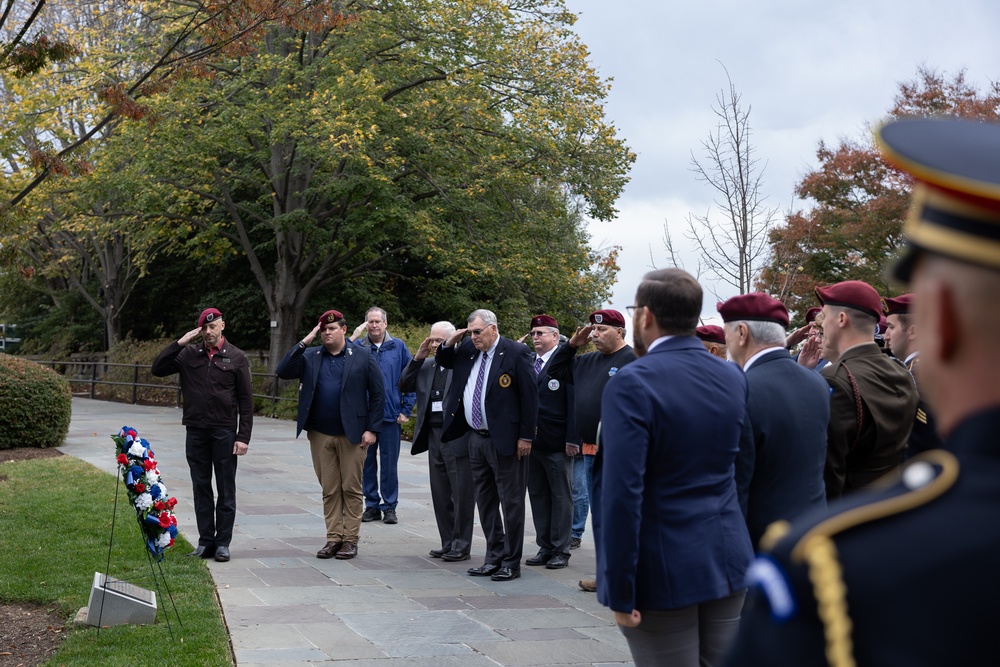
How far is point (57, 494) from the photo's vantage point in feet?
40.8

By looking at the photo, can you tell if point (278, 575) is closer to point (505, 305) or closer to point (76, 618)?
point (76, 618)

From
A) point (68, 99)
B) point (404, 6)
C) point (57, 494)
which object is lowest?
point (57, 494)

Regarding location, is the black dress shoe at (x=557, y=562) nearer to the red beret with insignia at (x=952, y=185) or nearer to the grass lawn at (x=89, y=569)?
the grass lawn at (x=89, y=569)

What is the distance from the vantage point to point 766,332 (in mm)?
4691

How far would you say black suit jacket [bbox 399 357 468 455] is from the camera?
10.4 m

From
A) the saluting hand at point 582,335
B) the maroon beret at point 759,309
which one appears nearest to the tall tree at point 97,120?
the saluting hand at point 582,335

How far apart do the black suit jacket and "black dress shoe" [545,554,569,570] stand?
1.78 meters

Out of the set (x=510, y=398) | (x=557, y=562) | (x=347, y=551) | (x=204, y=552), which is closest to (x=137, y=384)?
(x=204, y=552)

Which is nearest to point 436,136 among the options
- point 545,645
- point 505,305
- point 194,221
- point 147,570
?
point 505,305

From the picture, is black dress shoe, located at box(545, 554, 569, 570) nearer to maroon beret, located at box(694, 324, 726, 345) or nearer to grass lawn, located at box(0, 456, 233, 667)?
maroon beret, located at box(694, 324, 726, 345)

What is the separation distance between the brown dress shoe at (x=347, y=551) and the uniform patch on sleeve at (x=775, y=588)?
8.65 m

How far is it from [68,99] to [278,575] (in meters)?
18.6

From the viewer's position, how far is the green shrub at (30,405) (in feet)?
55.9

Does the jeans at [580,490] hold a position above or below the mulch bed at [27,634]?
above
